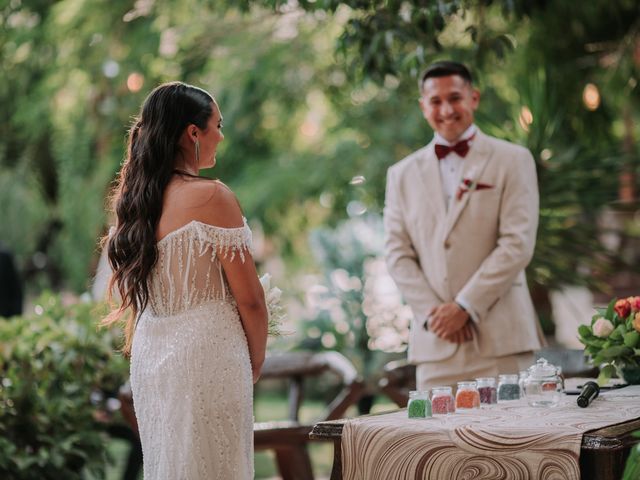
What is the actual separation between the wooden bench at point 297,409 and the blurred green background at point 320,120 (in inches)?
44.2

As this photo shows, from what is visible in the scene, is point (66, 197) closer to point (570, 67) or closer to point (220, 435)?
point (570, 67)

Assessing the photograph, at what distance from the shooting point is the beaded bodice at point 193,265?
3.24 meters

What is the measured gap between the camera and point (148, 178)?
3311 millimetres

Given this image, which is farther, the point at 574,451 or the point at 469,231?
the point at 469,231

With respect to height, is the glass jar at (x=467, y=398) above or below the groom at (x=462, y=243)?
below

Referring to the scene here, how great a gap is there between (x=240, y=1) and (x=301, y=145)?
652cm

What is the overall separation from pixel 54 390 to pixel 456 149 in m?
2.56

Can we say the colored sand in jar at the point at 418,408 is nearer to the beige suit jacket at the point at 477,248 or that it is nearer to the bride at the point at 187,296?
the bride at the point at 187,296

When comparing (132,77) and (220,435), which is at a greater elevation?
(132,77)

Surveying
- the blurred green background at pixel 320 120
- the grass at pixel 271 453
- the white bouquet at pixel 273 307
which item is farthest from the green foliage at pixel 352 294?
the white bouquet at pixel 273 307

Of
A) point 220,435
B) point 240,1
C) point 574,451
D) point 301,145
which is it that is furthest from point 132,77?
point 574,451

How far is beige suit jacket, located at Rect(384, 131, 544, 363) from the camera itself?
4211 mm

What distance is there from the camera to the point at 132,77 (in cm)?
898

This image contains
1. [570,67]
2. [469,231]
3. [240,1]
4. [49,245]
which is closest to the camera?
[469,231]
